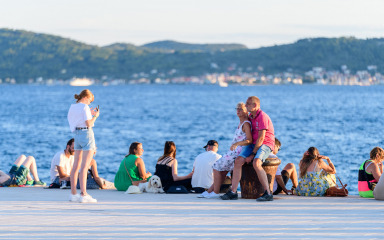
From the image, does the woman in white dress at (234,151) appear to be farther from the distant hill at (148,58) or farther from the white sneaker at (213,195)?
the distant hill at (148,58)

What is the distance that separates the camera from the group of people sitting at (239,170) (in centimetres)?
1163

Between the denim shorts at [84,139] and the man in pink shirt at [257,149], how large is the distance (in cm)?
231

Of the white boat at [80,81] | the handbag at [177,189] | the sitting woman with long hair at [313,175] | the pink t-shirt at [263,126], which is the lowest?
the handbag at [177,189]

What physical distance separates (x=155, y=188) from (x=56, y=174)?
2.36 m

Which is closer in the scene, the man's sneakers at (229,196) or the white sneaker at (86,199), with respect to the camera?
the white sneaker at (86,199)

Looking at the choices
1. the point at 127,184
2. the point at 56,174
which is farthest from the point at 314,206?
the point at 56,174

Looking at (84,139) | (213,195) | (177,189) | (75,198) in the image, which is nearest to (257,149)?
(213,195)

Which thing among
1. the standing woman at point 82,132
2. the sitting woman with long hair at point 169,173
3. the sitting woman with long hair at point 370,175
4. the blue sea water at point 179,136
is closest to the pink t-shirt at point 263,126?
the sitting woman with long hair at point 370,175

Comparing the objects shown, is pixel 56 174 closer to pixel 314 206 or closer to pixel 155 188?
pixel 155 188

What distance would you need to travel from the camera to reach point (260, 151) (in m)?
11.6

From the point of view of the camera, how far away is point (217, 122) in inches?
2753

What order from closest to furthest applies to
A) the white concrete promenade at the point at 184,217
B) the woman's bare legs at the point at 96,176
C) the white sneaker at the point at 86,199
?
the white concrete promenade at the point at 184,217 < the white sneaker at the point at 86,199 < the woman's bare legs at the point at 96,176

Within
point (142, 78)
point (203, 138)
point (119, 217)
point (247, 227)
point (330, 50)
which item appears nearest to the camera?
point (247, 227)

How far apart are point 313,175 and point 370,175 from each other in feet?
3.16
